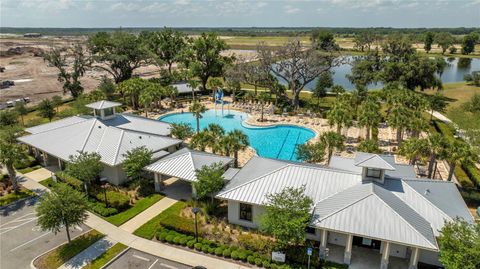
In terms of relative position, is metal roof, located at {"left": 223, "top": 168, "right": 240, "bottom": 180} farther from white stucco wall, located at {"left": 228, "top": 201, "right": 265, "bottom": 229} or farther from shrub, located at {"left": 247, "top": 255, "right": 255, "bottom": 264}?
shrub, located at {"left": 247, "top": 255, "right": 255, "bottom": 264}

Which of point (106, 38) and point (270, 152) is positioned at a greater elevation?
point (106, 38)

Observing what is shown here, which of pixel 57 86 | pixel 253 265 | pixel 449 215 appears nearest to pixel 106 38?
pixel 57 86

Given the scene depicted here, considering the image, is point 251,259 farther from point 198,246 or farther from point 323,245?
point 323,245

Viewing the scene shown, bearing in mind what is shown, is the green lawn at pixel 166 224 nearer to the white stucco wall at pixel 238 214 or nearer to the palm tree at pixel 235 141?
the white stucco wall at pixel 238 214

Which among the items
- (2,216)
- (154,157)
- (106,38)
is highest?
(106,38)

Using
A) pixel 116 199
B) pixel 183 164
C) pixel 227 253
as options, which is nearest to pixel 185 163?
pixel 183 164

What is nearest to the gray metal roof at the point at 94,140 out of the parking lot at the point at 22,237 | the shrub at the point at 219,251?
the parking lot at the point at 22,237

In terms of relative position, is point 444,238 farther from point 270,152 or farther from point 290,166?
point 270,152
